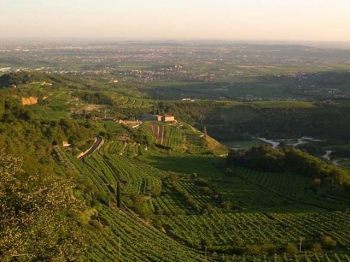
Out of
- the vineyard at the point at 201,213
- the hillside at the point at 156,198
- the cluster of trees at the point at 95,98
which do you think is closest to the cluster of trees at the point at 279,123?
the cluster of trees at the point at 95,98

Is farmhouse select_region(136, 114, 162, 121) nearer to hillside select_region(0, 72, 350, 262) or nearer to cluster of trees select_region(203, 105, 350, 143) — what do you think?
cluster of trees select_region(203, 105, 350, 143)

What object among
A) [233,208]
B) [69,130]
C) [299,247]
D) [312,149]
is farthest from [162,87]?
[299,247]

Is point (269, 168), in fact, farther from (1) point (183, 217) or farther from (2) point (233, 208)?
(1) point (183, 217)

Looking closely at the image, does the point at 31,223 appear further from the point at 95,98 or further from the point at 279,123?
the point at 279,123

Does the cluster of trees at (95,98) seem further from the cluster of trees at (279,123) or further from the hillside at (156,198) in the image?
the hillside at (156,198)

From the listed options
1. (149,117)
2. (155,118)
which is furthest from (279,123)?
(149,117)

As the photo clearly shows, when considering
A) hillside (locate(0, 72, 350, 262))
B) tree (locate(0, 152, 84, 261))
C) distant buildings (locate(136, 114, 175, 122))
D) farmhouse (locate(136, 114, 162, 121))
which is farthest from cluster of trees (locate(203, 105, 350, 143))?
tree (locate(0, 152, 84, 261))
